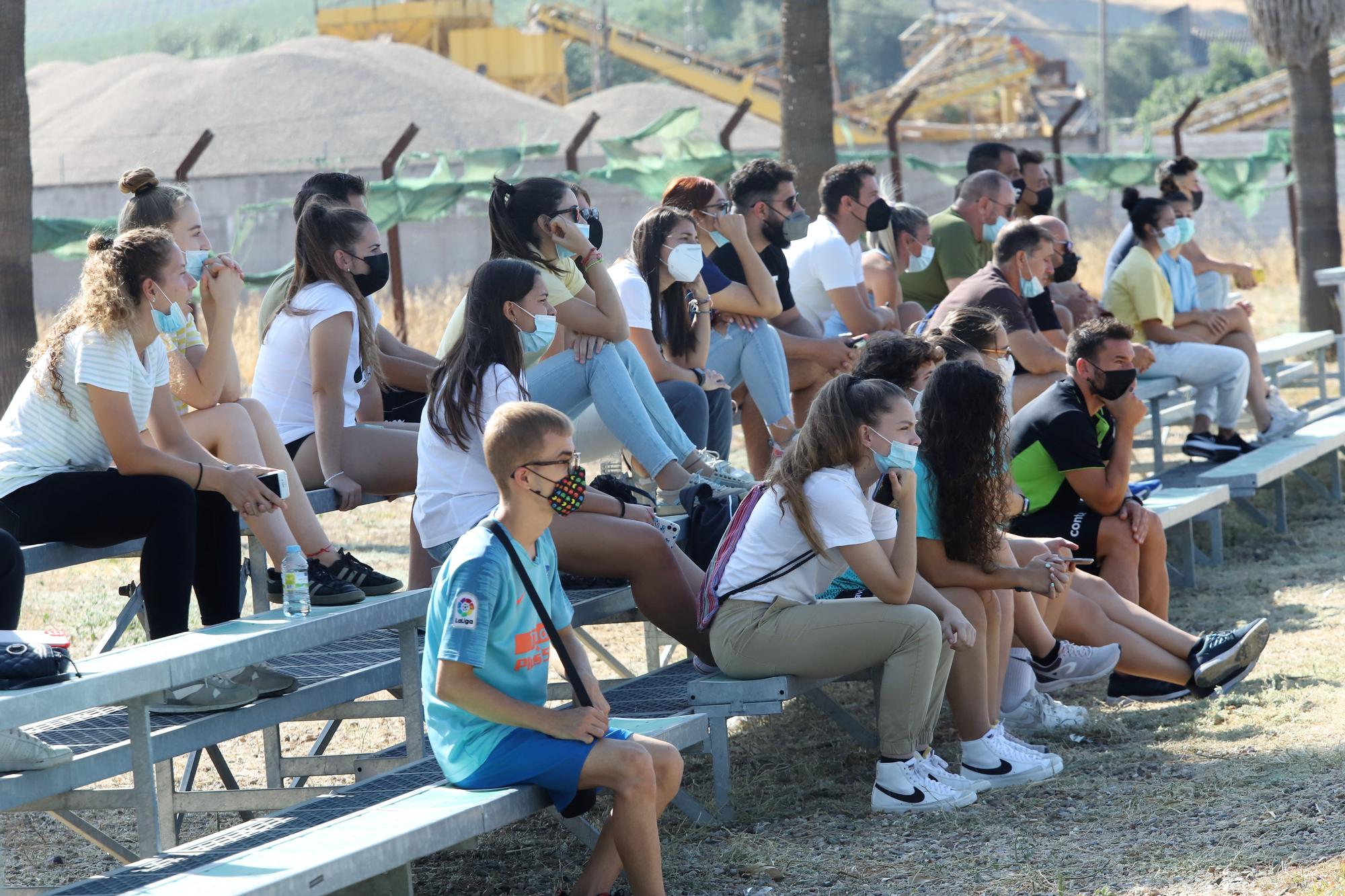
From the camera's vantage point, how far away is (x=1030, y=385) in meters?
7.32

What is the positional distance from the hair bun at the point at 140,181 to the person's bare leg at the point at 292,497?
30.6 inches

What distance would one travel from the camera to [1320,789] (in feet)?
14.1

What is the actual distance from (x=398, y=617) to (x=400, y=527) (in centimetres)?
496

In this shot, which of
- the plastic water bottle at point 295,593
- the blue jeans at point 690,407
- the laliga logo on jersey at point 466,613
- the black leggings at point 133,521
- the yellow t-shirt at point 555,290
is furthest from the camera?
the blue jeans at point 690,407

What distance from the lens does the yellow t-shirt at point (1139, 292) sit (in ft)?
27.8

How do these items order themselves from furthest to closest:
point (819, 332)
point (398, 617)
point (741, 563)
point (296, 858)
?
point (819, 332), point (741, 563), point (398, 617), point (296, 858)

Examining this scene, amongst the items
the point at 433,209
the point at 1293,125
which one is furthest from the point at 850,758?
the point at 1293,125

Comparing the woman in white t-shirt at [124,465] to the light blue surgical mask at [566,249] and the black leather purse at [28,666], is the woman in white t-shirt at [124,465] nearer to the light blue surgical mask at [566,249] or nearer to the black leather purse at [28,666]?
the black leather purse at [28,666]

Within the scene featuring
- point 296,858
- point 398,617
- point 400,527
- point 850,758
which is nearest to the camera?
point 296,858

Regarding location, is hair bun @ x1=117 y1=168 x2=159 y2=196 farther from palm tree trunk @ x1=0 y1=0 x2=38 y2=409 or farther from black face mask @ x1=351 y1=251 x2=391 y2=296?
palm tree trunk @ x1=0 y1=0 x2=38 y2=409

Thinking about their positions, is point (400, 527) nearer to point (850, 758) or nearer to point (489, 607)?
point (850, 758)

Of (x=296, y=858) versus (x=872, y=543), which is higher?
(x=872, y=543)

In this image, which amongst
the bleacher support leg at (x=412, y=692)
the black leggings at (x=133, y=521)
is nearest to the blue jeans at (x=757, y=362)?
the bleacher support leg at (x=412, y=692)

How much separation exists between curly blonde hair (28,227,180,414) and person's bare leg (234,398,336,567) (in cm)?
63
